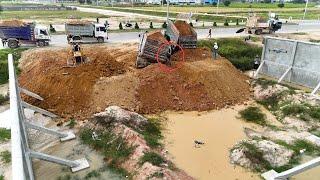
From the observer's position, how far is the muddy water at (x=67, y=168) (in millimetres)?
11773

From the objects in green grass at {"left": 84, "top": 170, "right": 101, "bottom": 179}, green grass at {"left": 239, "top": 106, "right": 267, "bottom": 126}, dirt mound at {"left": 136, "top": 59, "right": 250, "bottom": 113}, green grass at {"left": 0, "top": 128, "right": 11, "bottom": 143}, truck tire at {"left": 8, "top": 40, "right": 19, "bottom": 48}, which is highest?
truck tire at {"left": 8, "top": 40, "right": 19, "bottom": 48}

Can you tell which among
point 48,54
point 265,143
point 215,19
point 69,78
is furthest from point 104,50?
point 215,19

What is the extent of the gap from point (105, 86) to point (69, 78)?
2.34m

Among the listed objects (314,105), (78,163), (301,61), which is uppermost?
(301,61)

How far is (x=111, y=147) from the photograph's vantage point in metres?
13.3

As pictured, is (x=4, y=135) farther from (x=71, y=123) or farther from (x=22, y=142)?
(x=22, y=142)

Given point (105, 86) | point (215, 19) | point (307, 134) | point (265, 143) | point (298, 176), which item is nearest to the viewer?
point (298, 176)

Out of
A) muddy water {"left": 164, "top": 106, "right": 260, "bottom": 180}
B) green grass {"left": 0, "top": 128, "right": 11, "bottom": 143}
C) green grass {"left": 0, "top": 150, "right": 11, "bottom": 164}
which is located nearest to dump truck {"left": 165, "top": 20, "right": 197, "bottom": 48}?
muddy water {"left": 164, "top": 106, "right": 260, "bottom": 180}

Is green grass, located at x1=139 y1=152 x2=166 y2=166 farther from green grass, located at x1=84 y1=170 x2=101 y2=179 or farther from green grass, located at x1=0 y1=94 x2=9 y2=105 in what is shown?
green grass, located at x1=0 y1=94 x2=9 y2=105

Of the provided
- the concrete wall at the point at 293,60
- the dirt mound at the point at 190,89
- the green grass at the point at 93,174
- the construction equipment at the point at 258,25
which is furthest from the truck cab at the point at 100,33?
the green grass at the point at 93,174

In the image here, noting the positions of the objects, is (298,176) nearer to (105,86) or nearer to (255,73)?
(105,86)

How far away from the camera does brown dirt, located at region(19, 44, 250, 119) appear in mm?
17438

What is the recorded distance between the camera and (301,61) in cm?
2097

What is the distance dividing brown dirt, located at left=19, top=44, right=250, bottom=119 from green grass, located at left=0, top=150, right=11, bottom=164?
3912 millimetres
